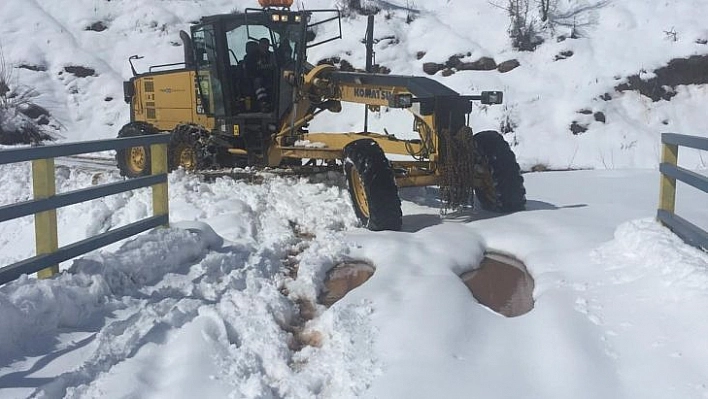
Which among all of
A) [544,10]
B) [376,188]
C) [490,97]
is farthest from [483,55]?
[376,188]

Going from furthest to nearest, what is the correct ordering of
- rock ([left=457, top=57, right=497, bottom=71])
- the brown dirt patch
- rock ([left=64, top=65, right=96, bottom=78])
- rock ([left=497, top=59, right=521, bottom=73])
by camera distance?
rock ([left=64, top=65, right=96, bottom=78]) → rock ([left=457, top=57, right=497, bottom=71]) → rock ([left=497, top=59, right=521, bottom=73]) → the brown dirt patch

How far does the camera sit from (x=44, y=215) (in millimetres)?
5449

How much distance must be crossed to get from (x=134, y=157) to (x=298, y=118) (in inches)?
166

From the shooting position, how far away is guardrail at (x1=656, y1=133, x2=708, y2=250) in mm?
5746

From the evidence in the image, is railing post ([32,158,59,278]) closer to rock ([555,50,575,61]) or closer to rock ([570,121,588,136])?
rock ([570,121,588,136])

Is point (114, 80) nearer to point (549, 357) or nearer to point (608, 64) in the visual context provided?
point (608, 64)

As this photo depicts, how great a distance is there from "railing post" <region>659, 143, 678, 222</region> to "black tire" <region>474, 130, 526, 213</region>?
210cm

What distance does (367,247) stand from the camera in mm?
7215

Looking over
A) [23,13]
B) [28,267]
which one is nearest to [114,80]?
[23,13]

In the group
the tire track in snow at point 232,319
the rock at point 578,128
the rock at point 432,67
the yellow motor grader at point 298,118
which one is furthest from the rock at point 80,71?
the tire track in snow at point 232,319

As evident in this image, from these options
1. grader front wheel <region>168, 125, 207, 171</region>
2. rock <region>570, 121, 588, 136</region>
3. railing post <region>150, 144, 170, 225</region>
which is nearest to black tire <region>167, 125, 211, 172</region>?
grader front wheel <region>168, 125, 207, 171</region>

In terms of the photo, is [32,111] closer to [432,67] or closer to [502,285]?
[432,67]

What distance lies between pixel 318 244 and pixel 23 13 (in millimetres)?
21079

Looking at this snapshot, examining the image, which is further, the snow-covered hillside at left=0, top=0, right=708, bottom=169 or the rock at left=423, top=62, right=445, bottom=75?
the rock at left=423, top=62, right=445, bottom=75
